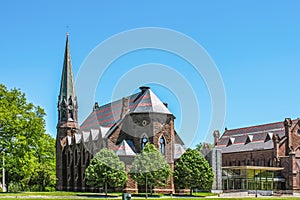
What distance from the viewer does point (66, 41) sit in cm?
8919

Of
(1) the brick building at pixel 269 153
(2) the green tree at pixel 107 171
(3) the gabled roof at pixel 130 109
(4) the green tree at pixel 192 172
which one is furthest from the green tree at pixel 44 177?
(1) the brick building at pixel 269 153

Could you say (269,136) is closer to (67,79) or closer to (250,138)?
(250,138)

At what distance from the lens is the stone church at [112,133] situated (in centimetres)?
6794

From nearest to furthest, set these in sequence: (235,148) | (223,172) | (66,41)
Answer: (223,172)
(66,41)
(235,148)

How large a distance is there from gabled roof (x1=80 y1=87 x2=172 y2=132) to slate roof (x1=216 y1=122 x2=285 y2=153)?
34267 millimetres

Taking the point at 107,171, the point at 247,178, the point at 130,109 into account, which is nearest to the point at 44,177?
the point at 130,109

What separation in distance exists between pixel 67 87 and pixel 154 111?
89.0 feet

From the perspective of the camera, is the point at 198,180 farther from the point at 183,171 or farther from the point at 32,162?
the point at 32,162

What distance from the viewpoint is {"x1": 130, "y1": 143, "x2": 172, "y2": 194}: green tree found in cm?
6156

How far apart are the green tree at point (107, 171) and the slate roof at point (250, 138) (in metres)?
44.9

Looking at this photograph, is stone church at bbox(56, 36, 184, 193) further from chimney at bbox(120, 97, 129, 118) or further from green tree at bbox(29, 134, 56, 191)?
green tree at bbox(29, 134, 56, 191)

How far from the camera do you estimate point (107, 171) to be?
6116 centimetres

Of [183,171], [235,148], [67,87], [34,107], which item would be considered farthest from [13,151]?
[235,148]

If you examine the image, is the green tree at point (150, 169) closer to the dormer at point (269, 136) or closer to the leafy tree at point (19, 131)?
the leafy tree at point (19, 131)
